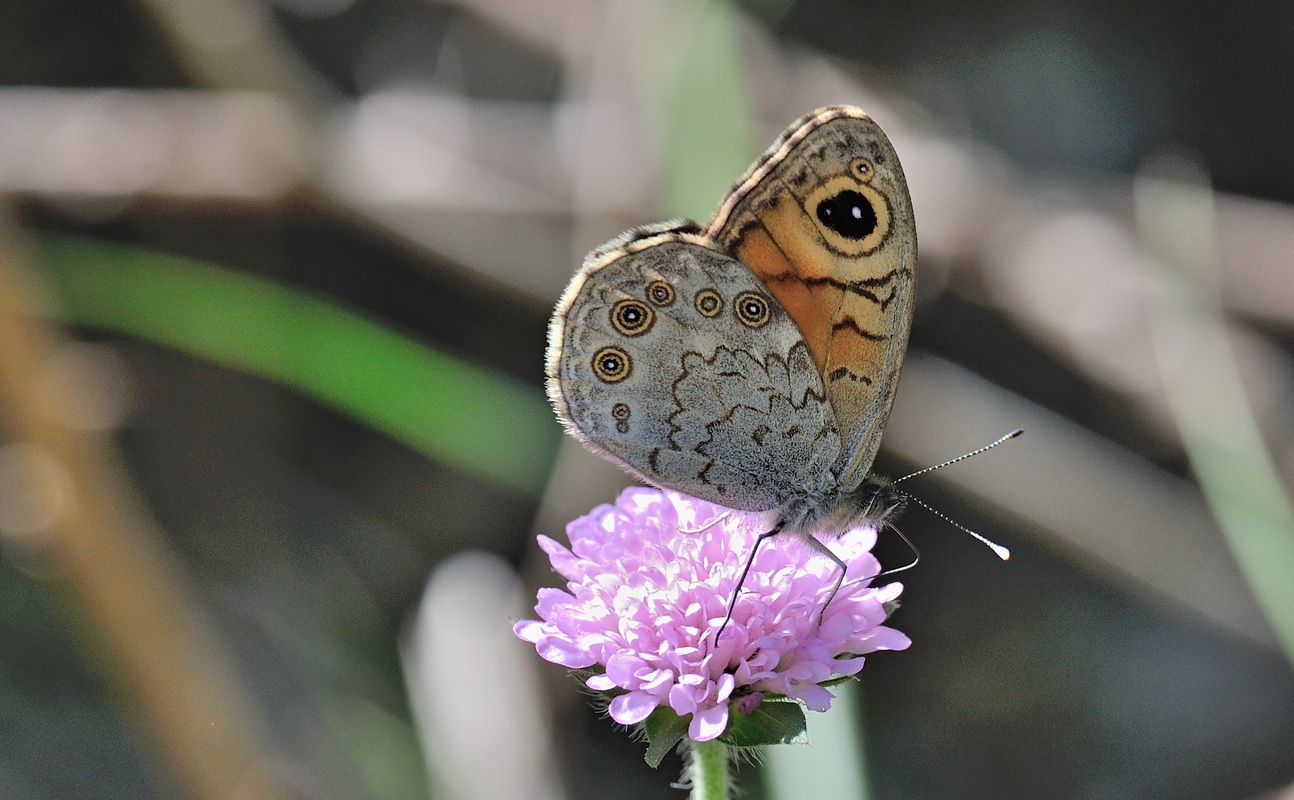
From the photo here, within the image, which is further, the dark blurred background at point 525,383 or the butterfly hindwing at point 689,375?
the dark blurred background at point 525,383

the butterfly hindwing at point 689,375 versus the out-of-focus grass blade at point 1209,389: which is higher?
the out-of-focus grass blade at point 1209,389

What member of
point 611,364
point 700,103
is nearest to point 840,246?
point 611,364

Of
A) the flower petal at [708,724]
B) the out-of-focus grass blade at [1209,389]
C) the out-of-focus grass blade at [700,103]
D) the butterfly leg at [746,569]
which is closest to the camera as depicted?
the flower petal at [708,724]

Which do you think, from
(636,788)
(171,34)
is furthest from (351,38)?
(636,788)

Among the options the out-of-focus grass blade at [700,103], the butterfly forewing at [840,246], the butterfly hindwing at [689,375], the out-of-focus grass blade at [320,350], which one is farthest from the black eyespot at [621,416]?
the out-of-focus grass blade at [320,350]

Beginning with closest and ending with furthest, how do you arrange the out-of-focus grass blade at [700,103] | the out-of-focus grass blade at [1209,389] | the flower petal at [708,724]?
the flower petal at [708,724] < the out-of-focus grass blade at [1209,389] < the out-of-focus grass blade at [700,103]

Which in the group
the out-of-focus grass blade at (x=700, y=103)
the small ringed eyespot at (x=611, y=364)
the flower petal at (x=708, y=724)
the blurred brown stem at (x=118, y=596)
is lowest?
the blurred brown stem at (x=118, y=596)

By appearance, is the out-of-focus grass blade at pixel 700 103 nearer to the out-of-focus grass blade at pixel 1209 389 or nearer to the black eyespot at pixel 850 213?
the black eyespot at pixel 850 213

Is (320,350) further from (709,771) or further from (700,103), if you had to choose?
(709,771)

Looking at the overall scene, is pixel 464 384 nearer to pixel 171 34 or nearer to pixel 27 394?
pixel 27 394
